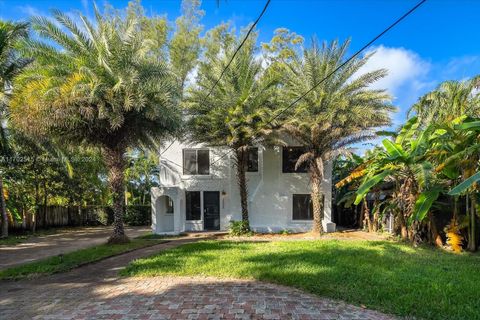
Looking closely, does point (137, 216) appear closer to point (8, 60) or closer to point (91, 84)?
point (8, 60)

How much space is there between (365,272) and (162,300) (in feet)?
14.3

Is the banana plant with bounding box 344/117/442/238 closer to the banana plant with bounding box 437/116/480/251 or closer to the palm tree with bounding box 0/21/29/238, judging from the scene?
the banana plant with bounding box 437/116/480/251

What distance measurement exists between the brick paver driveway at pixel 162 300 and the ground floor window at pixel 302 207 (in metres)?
12.1

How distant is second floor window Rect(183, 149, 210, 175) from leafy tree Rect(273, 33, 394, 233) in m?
5.78

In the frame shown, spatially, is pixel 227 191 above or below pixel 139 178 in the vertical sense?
below

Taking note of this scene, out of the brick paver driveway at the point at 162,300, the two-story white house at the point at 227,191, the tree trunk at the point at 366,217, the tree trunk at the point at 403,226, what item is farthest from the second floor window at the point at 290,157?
the brick paver driveway at the point at 162,300

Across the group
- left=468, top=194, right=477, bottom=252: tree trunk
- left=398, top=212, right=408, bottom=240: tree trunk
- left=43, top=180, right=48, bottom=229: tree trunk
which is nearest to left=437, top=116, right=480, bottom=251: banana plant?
left=468, top=194, right=477, bottom=252: tree trunk

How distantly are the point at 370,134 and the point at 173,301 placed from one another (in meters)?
12.4

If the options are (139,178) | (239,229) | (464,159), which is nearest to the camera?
(464,159)

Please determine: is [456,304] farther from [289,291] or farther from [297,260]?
[297,260]

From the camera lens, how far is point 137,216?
24.7m

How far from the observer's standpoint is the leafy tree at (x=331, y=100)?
49.0 feet

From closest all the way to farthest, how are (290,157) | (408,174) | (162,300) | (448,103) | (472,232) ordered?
(162,300), (472,232), (408,174), (448,103), (290,157)

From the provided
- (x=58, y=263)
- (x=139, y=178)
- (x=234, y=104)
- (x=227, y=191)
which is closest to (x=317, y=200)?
(x=227, y=191)
